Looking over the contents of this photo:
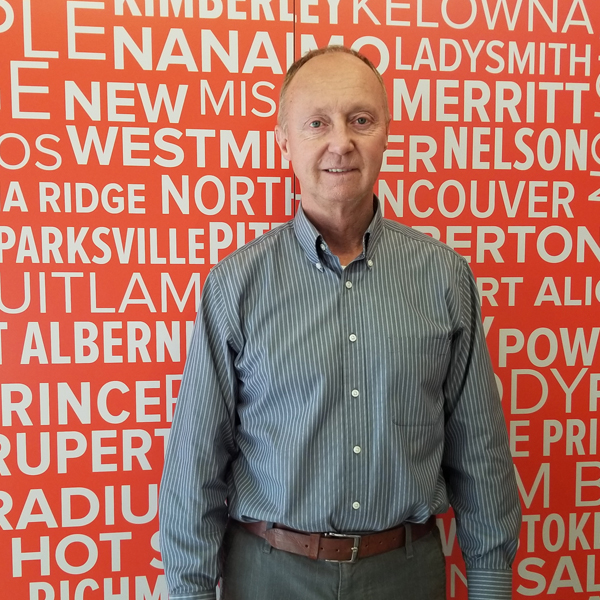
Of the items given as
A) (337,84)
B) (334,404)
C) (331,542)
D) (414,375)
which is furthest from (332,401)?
(337,84)

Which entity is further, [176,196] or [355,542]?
[176,196]

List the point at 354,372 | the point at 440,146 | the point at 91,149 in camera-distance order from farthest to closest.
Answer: the point at 440,146, the point at 91,149, the point at 354,372

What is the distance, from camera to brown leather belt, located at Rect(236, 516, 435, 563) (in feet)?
4.92

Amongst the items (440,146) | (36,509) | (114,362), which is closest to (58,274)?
(114,362)

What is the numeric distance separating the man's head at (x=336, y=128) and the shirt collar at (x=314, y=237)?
5cm

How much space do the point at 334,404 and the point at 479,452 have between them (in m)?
0.40

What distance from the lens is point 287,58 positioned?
73.0 inches

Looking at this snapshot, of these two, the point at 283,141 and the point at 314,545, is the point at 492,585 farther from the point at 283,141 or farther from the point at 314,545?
the point at 283,141

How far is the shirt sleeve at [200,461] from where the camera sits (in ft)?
5.06

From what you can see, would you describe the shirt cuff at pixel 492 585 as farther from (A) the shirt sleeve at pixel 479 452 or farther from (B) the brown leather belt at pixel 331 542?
(B) the brown leather belt at pixel 331 542

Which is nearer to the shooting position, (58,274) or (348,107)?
(348,107)

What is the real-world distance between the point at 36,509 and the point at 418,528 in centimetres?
101

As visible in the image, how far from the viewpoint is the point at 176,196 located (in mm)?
1843

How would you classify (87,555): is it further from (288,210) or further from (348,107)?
(348,107)
